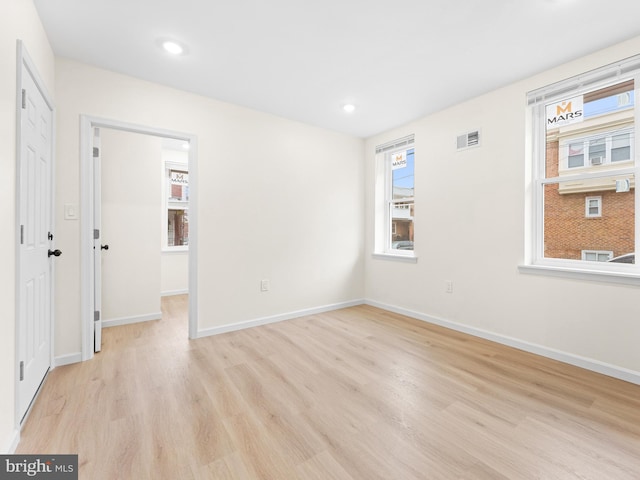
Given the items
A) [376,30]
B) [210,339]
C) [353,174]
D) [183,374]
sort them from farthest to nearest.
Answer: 1. [353,174]
2. [210,339]
3. [183,374]
4. [376,30]

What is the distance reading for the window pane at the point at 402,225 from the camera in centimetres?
408

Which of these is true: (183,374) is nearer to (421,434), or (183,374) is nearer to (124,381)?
(124,381)

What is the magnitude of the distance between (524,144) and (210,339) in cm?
369

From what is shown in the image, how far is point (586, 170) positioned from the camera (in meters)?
2.53

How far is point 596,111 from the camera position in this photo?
247cm

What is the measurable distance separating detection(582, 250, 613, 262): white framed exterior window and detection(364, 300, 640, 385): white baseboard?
0.83m

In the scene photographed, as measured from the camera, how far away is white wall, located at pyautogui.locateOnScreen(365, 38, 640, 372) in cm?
233

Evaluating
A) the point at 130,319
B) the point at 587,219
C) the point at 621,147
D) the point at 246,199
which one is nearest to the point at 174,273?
the point at 130,319

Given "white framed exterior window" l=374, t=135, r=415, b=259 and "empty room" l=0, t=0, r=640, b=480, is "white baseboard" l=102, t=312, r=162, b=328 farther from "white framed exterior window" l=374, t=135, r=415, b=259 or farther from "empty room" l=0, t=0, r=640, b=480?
"white framed exterior window" l=374, t=135, r=415, b=259

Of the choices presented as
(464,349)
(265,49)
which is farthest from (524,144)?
(265,49)

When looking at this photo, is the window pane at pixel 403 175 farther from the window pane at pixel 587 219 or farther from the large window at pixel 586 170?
the window pane at pixel 587 219

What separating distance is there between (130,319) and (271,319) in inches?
69.2

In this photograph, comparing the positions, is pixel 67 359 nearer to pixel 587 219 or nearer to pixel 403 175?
pixel 403 175

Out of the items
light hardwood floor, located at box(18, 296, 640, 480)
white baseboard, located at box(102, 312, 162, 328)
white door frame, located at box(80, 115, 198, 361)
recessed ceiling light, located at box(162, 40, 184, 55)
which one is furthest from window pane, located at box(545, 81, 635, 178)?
white baseboard, located at box(102, 312, 162, 328)
